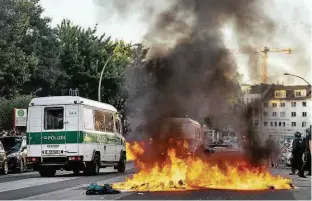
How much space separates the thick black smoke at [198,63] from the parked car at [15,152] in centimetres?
833

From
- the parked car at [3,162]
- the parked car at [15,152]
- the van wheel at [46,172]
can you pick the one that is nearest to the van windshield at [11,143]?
the parked car at [15,152]

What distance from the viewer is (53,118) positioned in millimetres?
23156

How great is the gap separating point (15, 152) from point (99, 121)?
4.73 meters

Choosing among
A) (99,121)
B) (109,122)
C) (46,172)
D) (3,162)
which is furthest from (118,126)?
(3,162)

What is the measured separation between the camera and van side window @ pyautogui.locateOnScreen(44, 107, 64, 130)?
23.1 meters

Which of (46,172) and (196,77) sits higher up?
(196,77)

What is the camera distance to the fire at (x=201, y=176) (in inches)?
637

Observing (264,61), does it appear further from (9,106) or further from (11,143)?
(9,106)

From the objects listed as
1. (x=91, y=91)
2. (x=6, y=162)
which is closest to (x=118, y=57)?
(x=91, y=91)

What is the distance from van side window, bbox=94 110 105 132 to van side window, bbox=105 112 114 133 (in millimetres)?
487

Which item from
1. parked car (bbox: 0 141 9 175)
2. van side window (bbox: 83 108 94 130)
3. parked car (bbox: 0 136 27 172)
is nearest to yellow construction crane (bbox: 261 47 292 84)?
van side window (bbox: 83 108 94 130)

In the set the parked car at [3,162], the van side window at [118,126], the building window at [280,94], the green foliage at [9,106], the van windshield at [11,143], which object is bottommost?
the parked car at [3,162]

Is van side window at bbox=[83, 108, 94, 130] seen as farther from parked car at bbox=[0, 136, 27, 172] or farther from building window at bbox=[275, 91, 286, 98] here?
building window at bbox=[275, 91, 286, 98]

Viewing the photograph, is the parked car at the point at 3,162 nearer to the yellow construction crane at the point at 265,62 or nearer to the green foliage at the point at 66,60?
the yellow construction crane at the point at 265,62
